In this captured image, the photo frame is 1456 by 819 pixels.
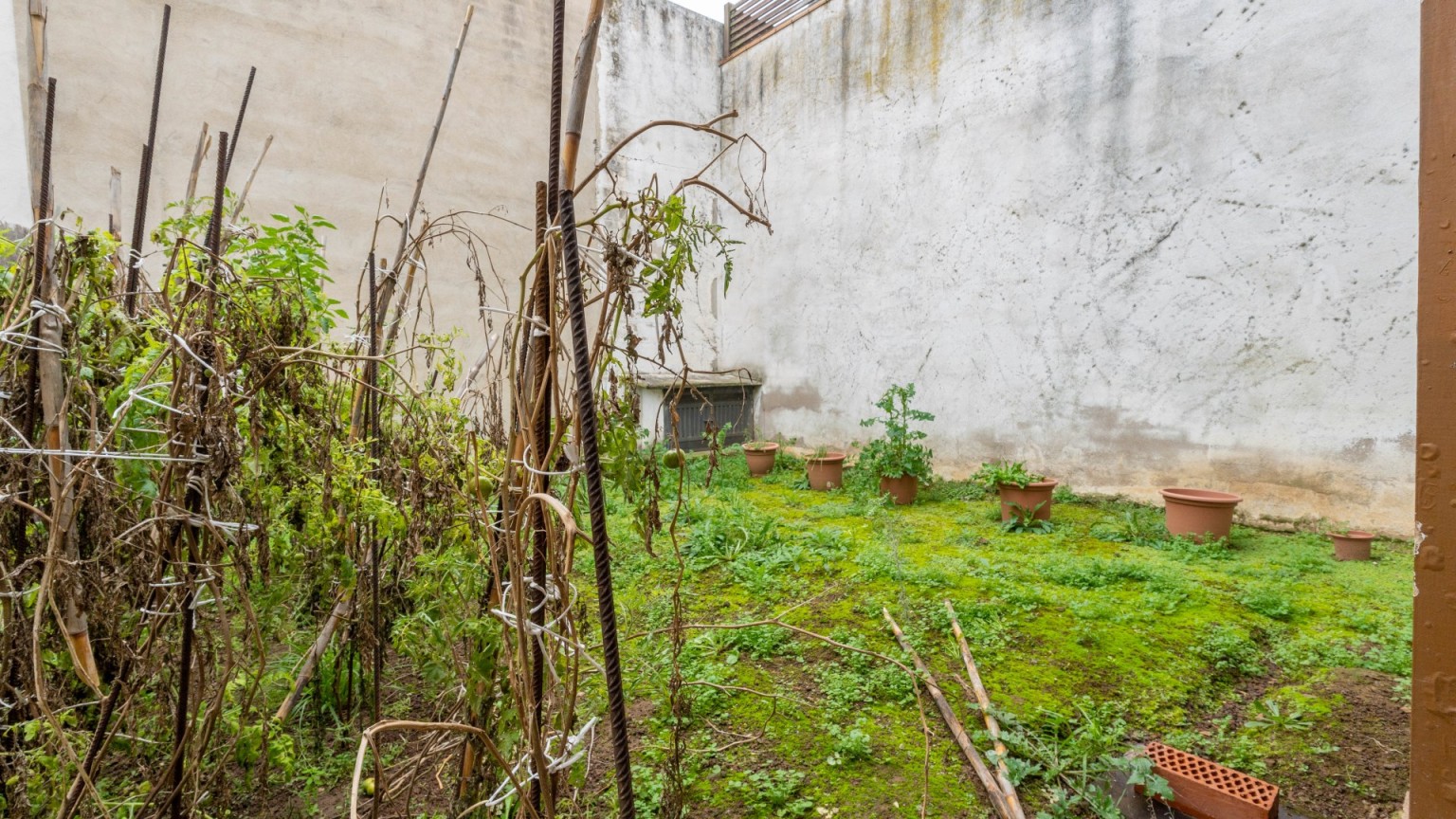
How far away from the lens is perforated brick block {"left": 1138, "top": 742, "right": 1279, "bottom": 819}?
5.84ft

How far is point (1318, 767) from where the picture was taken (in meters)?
2.10

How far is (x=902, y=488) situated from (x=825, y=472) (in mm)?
853

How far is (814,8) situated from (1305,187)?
219 inches

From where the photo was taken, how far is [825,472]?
6.56m

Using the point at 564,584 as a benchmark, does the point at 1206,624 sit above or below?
below

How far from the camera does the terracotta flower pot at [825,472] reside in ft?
21.4

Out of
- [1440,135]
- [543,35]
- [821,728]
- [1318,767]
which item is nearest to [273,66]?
[543,35]

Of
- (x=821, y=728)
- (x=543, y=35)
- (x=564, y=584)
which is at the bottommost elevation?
(x=821, y=728)

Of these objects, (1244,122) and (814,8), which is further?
(814,8)

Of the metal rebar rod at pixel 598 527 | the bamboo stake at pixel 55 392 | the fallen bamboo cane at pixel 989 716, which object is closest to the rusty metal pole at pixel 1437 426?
the metal rebar rod at pixel 598 527

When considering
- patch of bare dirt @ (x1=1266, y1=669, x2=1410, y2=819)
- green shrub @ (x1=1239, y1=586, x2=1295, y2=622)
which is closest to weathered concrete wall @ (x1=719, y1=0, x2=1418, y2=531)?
green shrub @ (x1=1239, y1=586, x2=1295, y2=622)

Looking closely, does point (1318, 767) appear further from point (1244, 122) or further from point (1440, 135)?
point (1244, 122)

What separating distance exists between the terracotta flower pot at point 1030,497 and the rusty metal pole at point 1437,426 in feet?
14.8

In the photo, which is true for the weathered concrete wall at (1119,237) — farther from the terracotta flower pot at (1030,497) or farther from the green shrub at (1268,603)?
the green shrub at (1268,603)
